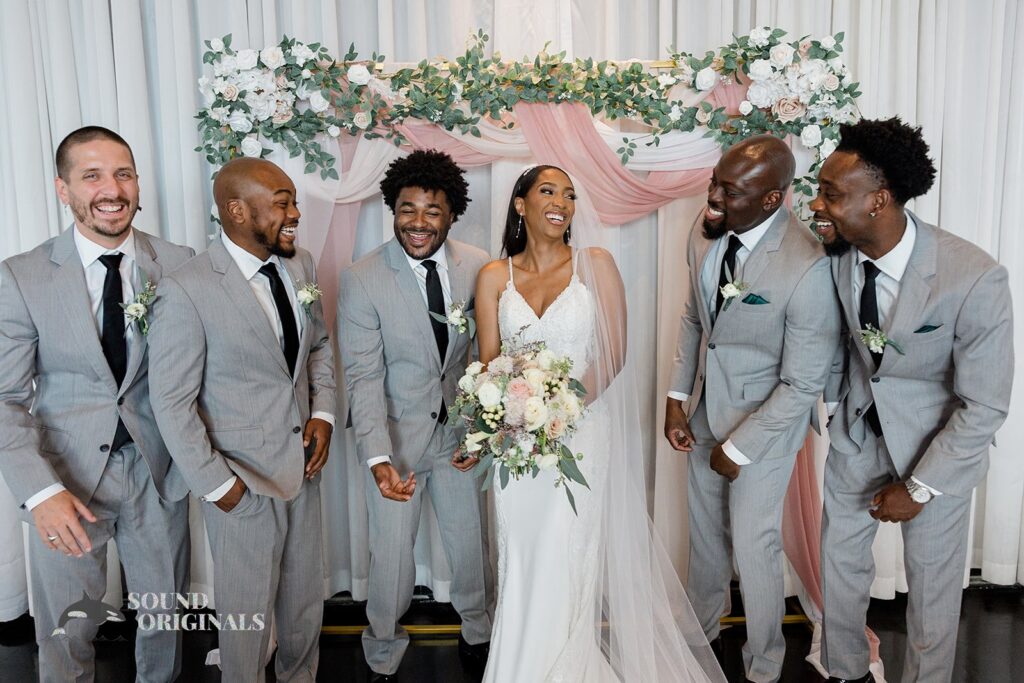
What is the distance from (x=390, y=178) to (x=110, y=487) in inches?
67.8

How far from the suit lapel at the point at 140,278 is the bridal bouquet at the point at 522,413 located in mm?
1272

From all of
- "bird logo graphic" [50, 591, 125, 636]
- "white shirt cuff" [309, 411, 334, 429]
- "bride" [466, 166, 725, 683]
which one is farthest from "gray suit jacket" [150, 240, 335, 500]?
"bride" [466, 166, 725, 683]

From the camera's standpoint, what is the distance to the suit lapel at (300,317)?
10.4 ft

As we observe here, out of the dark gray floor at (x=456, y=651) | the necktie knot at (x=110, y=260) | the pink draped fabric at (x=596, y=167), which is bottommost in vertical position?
the dark gray floor at (x=456, y=651)

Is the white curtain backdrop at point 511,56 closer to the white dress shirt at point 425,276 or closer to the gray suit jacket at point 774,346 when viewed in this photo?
the white dress shirt at point 425,276

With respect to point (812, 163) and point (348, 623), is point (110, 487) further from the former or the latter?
point (812, 163)

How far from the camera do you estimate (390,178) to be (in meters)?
3.35

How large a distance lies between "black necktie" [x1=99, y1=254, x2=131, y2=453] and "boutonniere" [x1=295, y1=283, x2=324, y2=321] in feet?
2.22

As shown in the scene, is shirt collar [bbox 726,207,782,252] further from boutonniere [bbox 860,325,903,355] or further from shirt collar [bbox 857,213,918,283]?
boutonniere [bbox 860,325,903,355]

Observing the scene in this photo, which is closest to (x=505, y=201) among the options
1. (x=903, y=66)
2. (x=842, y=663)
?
(x=903, y=66)

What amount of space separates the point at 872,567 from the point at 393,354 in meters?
2.29

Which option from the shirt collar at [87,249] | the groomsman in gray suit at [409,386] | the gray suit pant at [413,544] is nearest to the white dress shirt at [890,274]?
the groomsman in gray suit at [409,386]

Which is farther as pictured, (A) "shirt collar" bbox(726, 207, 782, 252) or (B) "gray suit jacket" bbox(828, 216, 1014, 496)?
(A) "shirt collar" bbox(726, 207, 782, 252)

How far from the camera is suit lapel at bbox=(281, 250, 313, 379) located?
3.17 m
